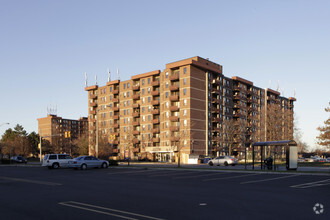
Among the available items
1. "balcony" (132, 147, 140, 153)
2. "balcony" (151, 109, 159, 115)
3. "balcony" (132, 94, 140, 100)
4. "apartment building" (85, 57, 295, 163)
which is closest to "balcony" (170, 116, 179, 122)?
"apartment building" (85, 57, 295, 163)

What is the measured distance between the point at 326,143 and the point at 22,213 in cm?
5407

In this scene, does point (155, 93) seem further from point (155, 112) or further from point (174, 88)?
point (174, 88)

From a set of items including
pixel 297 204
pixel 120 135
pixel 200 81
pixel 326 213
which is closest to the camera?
pixel 326 213

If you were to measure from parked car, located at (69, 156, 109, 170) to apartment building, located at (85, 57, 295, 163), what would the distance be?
103 ft

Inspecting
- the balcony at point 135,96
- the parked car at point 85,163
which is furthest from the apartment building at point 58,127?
the parked car at point 85,163

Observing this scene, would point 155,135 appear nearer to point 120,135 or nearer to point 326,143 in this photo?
point 120,135

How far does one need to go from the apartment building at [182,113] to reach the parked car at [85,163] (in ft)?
103

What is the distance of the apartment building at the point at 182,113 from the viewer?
277ft

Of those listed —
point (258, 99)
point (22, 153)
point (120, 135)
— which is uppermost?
point (258, 99)

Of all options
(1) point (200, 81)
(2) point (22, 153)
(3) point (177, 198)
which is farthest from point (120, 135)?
(3) point (177, 198)

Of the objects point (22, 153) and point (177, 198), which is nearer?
point (177, 198)

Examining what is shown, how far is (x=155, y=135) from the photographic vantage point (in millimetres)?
96375

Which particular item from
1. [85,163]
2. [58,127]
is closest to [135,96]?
[85,163]

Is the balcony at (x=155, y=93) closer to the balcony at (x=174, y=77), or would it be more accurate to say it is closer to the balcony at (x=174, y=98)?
the balcony at (x=174, y=98)
